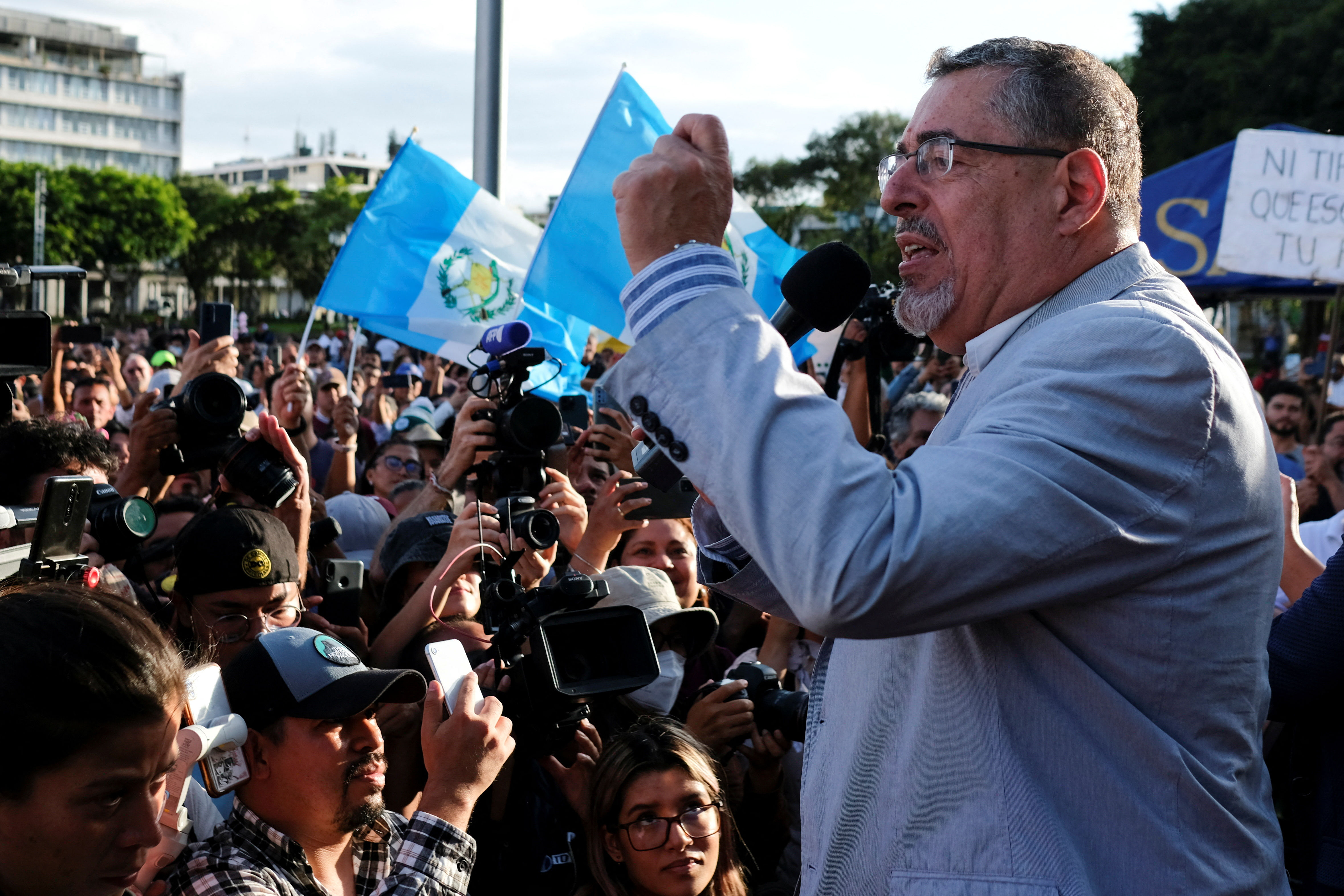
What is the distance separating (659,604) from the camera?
3.98 m

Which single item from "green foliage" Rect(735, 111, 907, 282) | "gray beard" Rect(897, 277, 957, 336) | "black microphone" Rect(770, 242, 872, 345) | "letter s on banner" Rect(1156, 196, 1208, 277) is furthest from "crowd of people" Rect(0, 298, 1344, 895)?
"green foliage" Rect(735, 111, 907, 282)

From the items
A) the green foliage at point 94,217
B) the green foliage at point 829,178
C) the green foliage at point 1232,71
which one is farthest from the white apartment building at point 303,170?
→ the green foliage at point 1232,71

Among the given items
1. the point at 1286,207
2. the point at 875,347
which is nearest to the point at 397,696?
the point at 875,347

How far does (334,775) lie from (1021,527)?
1814 millimetres

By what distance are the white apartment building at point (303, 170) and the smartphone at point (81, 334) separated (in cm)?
11273

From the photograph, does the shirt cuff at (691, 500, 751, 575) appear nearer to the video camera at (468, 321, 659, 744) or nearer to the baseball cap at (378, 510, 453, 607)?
the video camera at (468, 321, 659, 744)

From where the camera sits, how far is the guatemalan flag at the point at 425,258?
26.2 ft

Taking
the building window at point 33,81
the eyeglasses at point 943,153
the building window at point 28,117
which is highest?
the building window at point 33,81

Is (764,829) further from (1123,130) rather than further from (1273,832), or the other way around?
(1123,130)

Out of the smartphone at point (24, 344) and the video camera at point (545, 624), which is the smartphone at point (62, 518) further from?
the video camera at point (545, 624)

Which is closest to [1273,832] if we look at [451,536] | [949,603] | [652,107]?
[949,603]

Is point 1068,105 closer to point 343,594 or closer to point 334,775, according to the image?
point 334,775

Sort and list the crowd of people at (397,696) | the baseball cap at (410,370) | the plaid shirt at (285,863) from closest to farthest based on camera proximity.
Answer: the crowd of people at (397,696)
the plaid shirt at (285,863)
the baseball cap at (410,370)

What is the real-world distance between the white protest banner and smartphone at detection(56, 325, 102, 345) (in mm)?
7710
